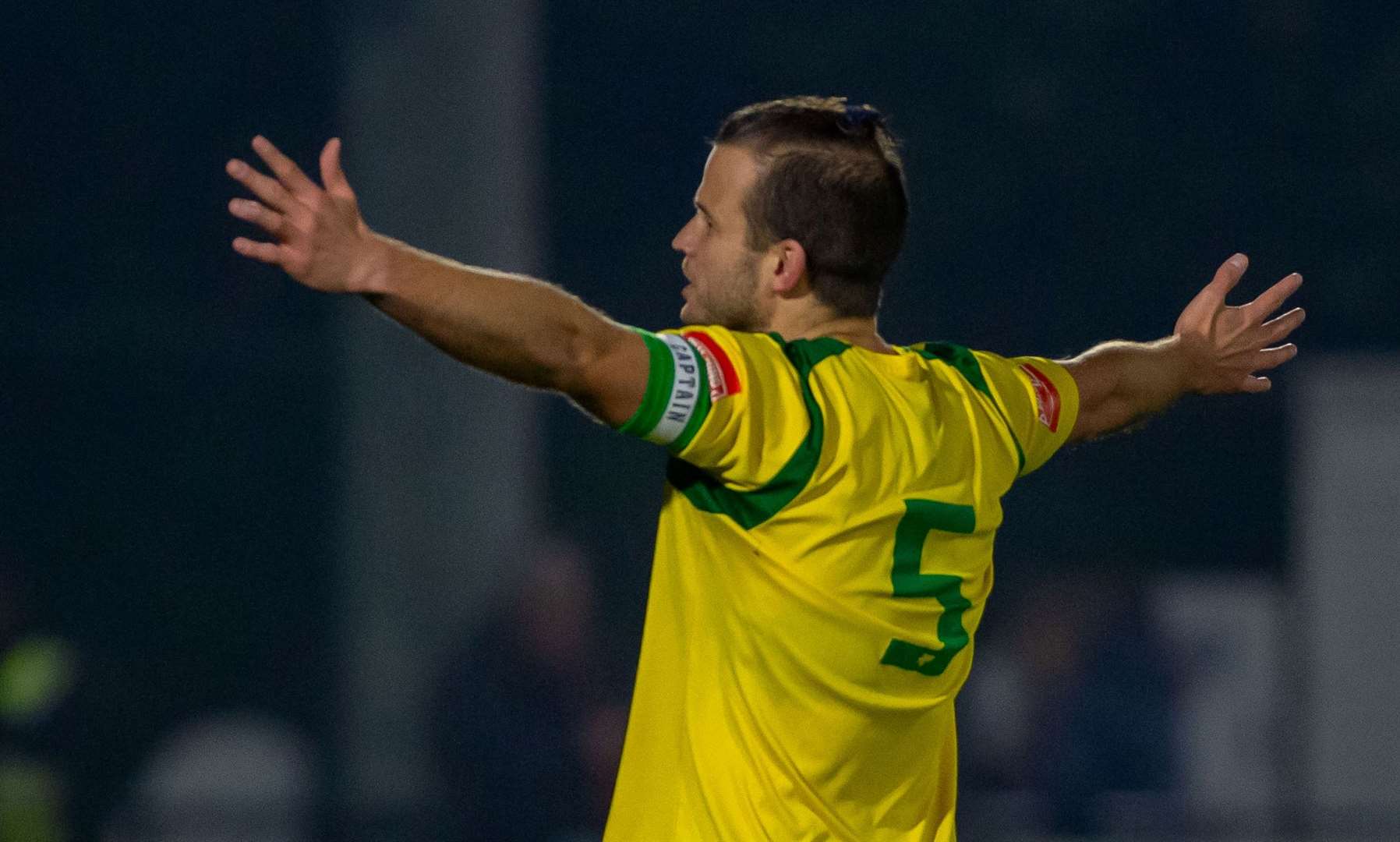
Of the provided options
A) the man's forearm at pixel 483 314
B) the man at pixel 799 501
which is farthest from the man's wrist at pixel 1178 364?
the man's forearm at pixel 483 314

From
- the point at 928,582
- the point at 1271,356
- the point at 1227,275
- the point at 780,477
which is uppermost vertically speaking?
the point at 1227,275

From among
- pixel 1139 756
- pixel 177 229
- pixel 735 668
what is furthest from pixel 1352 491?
pixel 735 668

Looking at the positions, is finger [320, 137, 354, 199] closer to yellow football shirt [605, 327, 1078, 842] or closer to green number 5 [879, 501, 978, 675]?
yellow football shirt [605, 327, 1078, 842]

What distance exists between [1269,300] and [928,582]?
72 centimetres

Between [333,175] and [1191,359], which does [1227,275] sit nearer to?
[1191,359]

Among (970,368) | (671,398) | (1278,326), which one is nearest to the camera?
(671,398)

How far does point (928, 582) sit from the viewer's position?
1.86 meters

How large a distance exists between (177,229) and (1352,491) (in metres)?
3.93

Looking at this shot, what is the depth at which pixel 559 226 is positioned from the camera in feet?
19.3

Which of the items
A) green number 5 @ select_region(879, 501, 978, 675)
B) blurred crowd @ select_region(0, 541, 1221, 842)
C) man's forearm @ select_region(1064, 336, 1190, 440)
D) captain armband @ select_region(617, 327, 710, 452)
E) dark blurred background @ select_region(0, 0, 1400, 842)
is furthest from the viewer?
dark blurred background @ select_region(0, 0, 1400, 842)

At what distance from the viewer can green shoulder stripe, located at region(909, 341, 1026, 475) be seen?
1964 mm

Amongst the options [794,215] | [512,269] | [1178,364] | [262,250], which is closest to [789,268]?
[794,215]

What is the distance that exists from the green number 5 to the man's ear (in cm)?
25

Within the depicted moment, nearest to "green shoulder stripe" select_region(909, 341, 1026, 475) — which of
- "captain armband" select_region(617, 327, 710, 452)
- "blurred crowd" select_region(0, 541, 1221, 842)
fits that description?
"captain armband" select_region(617, 327, 710, 452)
